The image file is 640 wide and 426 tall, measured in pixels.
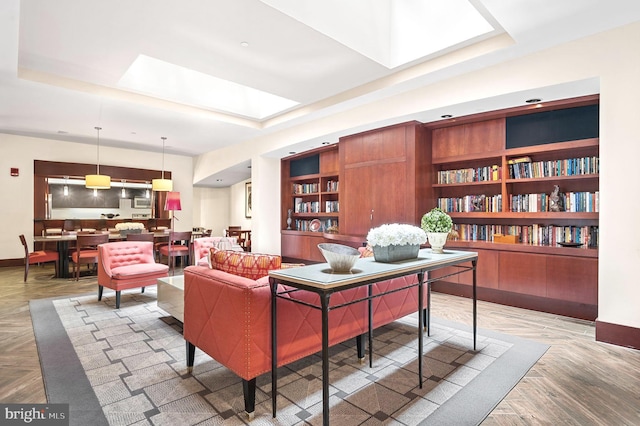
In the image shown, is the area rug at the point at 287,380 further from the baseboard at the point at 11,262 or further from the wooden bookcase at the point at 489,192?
the baseboard at the point at 11,262

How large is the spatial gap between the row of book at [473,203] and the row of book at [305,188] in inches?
131

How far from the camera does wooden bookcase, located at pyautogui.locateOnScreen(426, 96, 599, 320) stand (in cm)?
394

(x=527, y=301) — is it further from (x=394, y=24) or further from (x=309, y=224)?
(x=309, y=224)

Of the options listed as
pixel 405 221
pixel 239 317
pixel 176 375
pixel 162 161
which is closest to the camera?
pixel 239 317

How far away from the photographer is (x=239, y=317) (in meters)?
2.06

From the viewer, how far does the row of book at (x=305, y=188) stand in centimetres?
819

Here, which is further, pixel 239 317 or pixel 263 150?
pixel 263 150

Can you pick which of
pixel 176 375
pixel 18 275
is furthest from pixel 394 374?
pixel 18 275

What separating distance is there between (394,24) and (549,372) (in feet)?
13.0

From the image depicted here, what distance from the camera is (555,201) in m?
4.31

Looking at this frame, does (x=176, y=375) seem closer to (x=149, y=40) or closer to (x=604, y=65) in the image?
(x=149, y=40)

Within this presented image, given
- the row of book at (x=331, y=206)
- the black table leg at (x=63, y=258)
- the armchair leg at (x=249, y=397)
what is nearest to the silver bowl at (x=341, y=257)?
the armchair leg at (x=249, y=397)

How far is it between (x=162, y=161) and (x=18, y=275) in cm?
451


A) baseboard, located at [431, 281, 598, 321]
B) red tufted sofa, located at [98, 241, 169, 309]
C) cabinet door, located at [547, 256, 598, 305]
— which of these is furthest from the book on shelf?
red tufted sofa, located at [98, 241, 169, 309]
